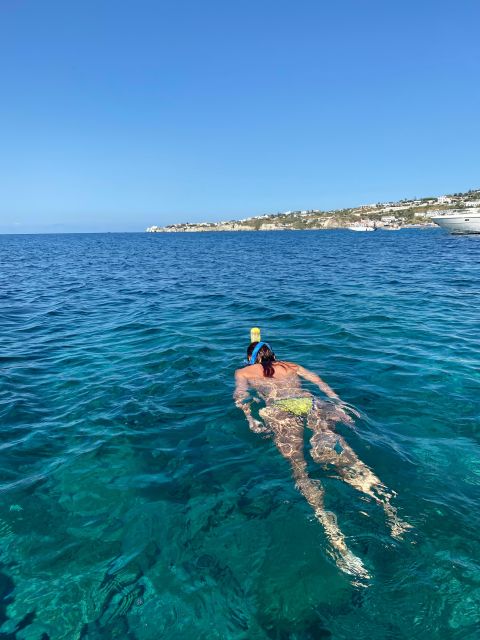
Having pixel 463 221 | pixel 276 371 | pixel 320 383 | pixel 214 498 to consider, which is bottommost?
pixel 214 498

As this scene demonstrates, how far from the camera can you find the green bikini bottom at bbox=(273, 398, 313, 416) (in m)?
7.87

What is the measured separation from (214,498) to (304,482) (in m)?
1.48

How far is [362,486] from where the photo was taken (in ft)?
19.4

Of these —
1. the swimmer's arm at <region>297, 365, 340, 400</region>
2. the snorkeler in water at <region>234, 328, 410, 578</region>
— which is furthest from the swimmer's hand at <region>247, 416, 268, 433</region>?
the swimmer's arm at <region>297, 365, 340, 400</region>

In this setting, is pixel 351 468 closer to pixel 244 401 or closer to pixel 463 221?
pixel 244 401

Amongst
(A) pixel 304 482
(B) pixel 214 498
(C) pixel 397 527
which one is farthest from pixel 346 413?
(B) pixel 214 498

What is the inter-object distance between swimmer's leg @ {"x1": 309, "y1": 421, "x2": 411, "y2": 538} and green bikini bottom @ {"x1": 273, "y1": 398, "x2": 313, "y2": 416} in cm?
56

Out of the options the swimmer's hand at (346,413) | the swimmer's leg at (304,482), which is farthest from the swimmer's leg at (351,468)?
the swimmer's hand at (346,413)

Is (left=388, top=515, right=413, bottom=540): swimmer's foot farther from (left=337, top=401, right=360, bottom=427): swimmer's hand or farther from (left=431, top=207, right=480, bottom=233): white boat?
(left=431, top=207, right=480, bottom=233): white boat

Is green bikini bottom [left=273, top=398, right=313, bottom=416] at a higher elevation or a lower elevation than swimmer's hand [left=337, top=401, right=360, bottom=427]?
higher

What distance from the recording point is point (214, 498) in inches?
231

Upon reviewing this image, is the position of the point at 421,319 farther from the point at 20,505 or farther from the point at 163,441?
the point at 20,505

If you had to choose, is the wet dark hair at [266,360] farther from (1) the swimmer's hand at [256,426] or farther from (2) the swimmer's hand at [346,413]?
(2) the swimmer's hand at [346,413]

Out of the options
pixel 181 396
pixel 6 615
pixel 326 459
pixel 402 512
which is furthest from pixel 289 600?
pixel 181 396
